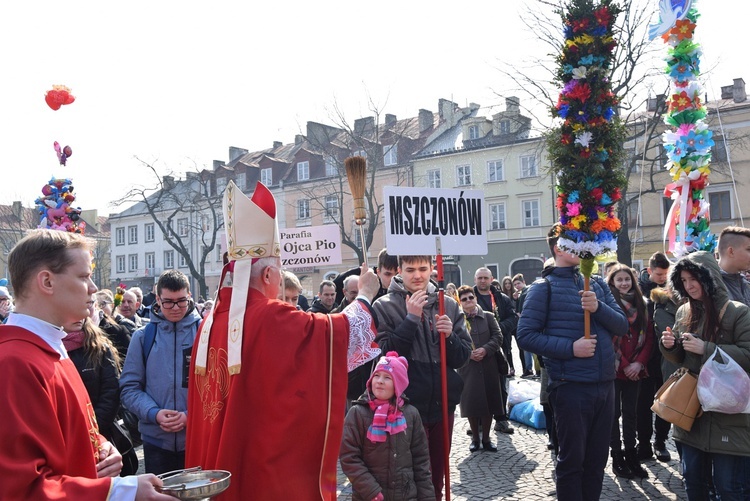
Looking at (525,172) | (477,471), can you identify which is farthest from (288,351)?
(525,172)

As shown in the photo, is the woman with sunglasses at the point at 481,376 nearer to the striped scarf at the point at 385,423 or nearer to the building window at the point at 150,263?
the striped scarf at the point at 385,423

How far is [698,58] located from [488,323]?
3.96 metres

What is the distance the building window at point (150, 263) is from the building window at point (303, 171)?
18.0m

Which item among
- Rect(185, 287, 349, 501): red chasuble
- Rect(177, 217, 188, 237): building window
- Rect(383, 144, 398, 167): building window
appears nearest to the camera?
Rect(185, 287, 349, 501): red chasuble

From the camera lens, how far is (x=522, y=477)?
710 cm

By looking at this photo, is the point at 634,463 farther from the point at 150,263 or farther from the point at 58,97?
the point at 150,263

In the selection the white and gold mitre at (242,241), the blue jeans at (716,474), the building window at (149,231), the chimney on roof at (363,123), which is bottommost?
the blue jeans at (716,474)

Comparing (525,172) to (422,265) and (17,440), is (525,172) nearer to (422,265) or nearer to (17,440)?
(422,265)

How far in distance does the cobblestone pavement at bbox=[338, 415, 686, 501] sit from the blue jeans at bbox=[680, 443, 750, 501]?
1478 millimetres

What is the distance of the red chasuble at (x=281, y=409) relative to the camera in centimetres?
344

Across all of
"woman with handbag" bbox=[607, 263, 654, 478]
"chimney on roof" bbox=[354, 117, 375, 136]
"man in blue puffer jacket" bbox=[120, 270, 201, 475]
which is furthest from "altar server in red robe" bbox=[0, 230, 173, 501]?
"chimney on roof" bbox=[354, 117, 375, 136]

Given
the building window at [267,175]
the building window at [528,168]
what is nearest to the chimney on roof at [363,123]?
the building window at [528,168]

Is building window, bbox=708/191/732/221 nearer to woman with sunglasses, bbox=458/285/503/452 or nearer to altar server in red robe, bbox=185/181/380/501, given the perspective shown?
woman with sunglasses, bbox=458/285/503/452

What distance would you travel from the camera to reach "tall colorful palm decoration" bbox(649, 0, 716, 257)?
21.6 ft
